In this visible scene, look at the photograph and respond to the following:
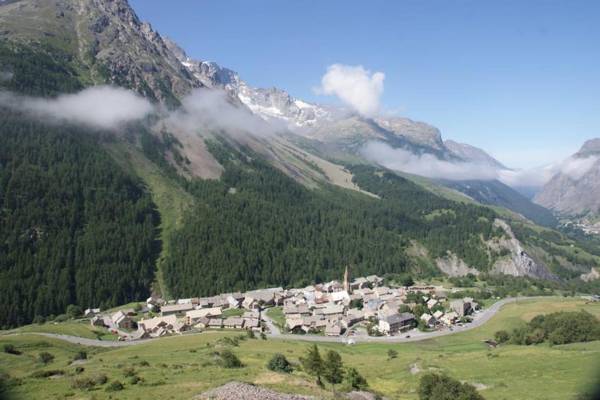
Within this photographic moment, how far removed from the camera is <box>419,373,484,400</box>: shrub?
50.5 meters

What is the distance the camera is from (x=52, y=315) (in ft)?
480

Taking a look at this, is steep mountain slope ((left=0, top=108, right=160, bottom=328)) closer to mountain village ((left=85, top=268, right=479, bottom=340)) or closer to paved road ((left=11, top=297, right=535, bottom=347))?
mountain village ((left=85, top=268, right=479, bottom=340))

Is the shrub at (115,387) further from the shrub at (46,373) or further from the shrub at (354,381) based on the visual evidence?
the shrub at (354,381)

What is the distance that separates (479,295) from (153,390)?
144 meters

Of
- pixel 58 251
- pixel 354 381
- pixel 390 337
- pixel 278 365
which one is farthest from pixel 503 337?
pixel 58 251

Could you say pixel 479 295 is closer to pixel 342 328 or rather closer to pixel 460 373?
pixel 342 328

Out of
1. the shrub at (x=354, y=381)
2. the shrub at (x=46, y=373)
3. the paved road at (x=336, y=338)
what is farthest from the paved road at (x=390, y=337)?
the shrub at (x=46, y=373)

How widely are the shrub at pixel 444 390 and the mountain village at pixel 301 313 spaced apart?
68893 mm

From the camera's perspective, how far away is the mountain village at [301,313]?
128750mm

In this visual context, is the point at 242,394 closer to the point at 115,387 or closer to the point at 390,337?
the point at 115,387

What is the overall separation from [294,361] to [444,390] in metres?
31.9

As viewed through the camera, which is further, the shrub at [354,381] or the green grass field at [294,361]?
the shrub at [354,381]

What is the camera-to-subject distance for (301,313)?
146 metres

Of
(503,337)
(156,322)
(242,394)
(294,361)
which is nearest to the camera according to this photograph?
(242,394)
